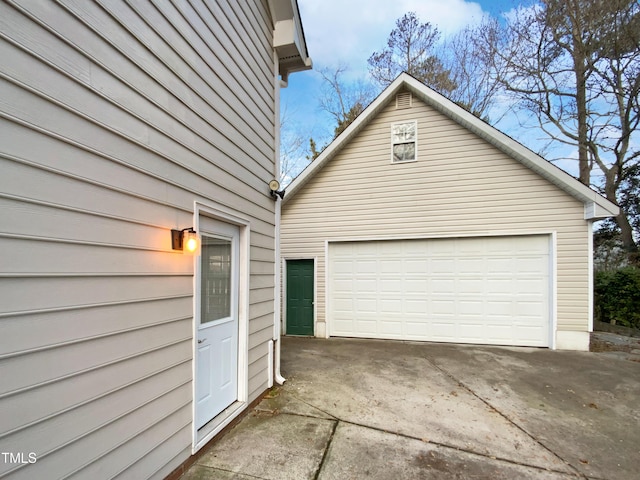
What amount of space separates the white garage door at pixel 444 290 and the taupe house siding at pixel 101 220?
5130 mm

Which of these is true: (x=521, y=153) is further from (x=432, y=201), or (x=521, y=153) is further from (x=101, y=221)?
(x=101, y=221)

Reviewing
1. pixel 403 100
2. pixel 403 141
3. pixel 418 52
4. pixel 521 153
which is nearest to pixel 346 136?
pixel 403 141

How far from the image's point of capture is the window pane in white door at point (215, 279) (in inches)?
117

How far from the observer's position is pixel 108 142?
6.14 ft

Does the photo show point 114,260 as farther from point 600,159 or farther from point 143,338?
point 600,159

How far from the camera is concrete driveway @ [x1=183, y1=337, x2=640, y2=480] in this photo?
2643 millimetres

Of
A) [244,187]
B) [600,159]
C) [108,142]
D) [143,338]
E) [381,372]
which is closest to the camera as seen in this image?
[108,142]

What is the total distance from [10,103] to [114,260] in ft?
3.02

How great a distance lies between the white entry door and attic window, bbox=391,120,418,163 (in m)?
5.21

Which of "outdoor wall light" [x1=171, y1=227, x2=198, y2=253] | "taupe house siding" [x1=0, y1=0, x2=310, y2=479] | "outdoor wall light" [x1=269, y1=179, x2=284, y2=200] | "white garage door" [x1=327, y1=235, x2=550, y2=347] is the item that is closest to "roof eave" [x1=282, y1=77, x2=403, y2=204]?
"white garage door" [x1=327, y1=235, x2=550, y2=347]

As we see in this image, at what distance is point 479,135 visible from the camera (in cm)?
688

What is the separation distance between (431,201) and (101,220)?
21.8ft

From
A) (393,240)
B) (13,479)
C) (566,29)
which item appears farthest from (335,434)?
(566,29)

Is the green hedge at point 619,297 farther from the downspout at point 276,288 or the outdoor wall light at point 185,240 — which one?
the outdoor wall light at point 185,240
